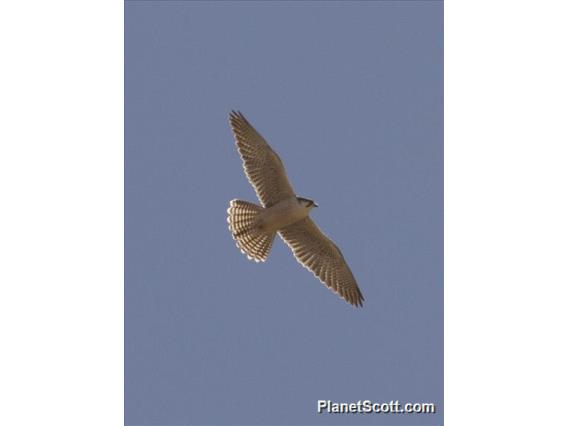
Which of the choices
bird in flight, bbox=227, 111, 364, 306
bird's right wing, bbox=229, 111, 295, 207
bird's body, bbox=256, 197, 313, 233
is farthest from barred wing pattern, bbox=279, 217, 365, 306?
bird's right wing, bbox=229, 111, 295, 207

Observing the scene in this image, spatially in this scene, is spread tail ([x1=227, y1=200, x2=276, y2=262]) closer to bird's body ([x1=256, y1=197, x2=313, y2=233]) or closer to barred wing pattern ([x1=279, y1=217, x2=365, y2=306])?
bird's body ([x1=256, y1=197, x2=313, y2=233])

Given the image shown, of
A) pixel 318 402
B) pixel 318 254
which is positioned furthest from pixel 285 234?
pixel 318 402

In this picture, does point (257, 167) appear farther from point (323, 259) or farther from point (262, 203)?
point (323, 259)

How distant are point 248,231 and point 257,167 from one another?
731 mm

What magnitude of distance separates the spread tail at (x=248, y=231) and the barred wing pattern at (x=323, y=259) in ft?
1.37

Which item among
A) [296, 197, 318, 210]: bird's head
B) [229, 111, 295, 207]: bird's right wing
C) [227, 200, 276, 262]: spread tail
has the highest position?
[229, 111, 295, 207]: bird's right wing

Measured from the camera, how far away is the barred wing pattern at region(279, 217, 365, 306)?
10289mm

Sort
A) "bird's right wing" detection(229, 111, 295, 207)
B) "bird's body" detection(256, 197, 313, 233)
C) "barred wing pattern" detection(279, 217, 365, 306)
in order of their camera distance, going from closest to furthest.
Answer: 1. "bird's body" detection(256, 197, 313, 233)
2. "bird's right wing" detection(229, 111, 295, 207)
3. "barred wing pattern" detection(279, 217, 365, 306)

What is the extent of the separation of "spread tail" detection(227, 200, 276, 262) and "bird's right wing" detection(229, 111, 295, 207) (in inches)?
8.2

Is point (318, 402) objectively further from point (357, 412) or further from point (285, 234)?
point (285, 234)

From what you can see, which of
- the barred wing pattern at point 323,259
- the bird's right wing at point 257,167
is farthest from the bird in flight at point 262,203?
the barred wing pattern at point 323,259

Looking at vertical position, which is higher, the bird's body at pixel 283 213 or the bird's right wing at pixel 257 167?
the bird's right wing at pixel 257 167

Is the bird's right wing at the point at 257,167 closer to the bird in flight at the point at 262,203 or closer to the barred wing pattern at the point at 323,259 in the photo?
the bird in flight at the point at 262,203

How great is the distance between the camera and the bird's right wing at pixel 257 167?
32.3ft
